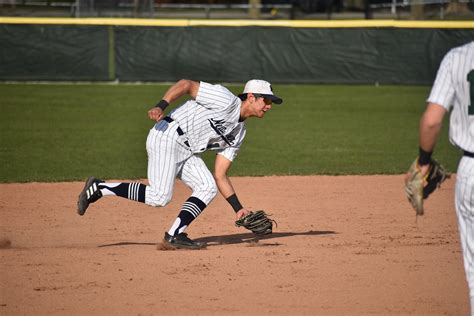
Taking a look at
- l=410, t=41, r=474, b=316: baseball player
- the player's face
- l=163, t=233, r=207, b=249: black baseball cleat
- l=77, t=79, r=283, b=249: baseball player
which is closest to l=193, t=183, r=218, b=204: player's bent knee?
l=77, t=79, r=283, b=249: baseball player

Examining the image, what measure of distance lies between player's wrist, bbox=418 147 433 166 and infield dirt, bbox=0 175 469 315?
4.87ft

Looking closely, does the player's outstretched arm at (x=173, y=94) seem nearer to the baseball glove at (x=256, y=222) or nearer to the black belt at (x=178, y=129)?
the black belt at (x=178, y=129)

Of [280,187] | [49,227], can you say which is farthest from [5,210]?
[280,187]

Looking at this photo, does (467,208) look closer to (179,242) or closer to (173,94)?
(173,94)

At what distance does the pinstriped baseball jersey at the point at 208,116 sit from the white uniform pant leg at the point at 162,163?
0.51 ft

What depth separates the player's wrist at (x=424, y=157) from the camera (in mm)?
4988

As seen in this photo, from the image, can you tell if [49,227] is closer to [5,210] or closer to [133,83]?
[5,210]

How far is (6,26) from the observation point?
79.1ft

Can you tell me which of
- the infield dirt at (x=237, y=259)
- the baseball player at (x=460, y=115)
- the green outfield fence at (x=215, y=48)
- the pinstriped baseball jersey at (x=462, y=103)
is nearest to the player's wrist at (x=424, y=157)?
the baseball player at (x=460, y=115)

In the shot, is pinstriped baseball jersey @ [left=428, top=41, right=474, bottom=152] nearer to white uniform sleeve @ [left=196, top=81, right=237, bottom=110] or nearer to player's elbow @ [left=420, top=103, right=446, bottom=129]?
player's elbow @ [left=420, top=103, right=446, bottom=129]

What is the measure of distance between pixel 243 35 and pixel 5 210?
15394 millimetres

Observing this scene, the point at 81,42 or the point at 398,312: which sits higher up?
the point at 398,312

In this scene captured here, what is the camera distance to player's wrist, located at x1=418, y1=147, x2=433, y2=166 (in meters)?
4.99

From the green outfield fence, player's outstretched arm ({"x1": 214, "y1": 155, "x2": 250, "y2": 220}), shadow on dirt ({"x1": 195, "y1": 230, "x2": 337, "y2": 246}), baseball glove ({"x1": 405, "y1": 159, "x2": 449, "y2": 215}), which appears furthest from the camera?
the green outfield fence
